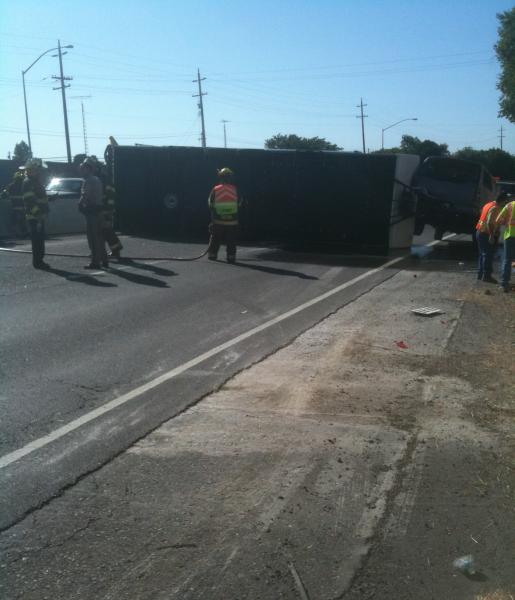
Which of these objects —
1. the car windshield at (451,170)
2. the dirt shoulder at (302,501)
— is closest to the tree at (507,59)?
the car windshield at (451,170)

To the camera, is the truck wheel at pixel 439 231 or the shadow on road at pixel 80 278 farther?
the truck wheel at pixel 439 231

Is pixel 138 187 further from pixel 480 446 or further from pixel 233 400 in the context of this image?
pixel 480 446

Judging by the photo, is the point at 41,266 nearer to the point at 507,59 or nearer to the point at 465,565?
the point at 465,565

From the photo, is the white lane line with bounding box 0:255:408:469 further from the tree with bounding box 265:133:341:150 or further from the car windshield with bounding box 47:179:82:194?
the tree with bounding box 265:133:341:150

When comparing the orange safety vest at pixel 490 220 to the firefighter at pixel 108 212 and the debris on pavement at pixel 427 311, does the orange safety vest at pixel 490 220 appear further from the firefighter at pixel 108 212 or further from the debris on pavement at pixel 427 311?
the firefighter at pixel 108 212

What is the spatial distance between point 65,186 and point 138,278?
16.6 m

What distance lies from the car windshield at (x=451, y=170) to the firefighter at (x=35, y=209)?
10040 mm

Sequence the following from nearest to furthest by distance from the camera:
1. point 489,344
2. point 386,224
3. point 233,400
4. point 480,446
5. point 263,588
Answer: point 263,588 → point 480,446 → point 233,400 → point 489,344 → point 386,224

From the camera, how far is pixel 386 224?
17391mm

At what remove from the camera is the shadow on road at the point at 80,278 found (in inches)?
481

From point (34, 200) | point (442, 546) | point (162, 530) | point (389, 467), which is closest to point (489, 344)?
point (389, 467)

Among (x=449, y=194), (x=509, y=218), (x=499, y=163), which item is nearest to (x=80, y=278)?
(x=509, y=218)

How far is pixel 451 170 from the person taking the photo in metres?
19.7

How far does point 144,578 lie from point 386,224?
1464 cm
